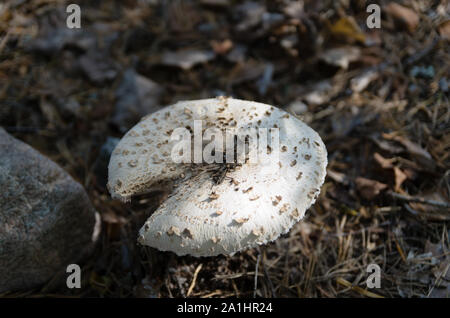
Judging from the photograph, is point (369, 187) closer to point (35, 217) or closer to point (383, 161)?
point (383, 161)

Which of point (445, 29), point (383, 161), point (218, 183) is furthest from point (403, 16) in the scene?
point (218, 183)

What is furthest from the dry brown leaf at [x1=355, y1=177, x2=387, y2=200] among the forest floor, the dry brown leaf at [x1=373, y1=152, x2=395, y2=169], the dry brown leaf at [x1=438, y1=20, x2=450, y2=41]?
the dry brown leaf at [x1=438, y1=20, x2=450, y2=41]

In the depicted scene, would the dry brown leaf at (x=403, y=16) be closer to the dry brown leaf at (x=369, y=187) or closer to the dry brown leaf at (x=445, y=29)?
the dry brown leaf at (x=445, y=29)

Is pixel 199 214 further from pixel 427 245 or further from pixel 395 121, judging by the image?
pixel 395 121

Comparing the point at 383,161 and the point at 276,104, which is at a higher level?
the point at 276,104

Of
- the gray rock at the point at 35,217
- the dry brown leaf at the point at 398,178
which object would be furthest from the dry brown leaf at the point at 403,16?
the gray rock at the point at 35,217

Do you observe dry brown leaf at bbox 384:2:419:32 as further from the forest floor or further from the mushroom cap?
the mushroom cap
